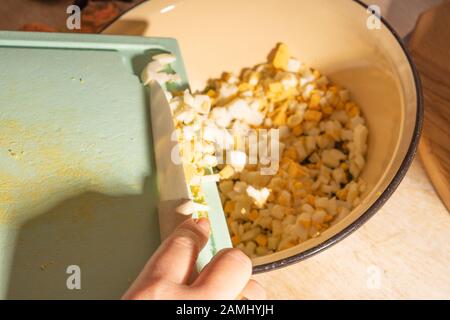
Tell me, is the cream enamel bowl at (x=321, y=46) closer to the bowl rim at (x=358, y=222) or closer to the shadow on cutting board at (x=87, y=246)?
the bowl rim at (x=358, y=222)

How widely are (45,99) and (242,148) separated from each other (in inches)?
13.3

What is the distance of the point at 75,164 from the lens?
2.11ft

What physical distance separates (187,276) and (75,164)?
242 mm

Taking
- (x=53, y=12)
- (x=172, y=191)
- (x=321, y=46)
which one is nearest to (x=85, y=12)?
(x=53, y=12)

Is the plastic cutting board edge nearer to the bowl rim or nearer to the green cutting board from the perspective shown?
the green cutting board

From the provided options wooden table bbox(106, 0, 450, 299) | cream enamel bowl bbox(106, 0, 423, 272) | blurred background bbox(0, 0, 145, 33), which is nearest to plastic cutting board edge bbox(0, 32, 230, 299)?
cream enamel bowl bbox(106, 0, 423, 272)

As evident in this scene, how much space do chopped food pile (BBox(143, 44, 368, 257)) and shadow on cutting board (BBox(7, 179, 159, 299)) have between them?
95mm

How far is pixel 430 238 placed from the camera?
77cm

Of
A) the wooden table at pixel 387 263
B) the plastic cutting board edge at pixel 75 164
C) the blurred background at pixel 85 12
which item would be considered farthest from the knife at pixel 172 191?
the blurred background at pixel 85 12

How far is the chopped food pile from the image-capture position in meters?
0.75

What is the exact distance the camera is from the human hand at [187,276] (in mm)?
440

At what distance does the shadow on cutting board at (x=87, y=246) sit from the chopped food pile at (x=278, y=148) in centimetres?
10
